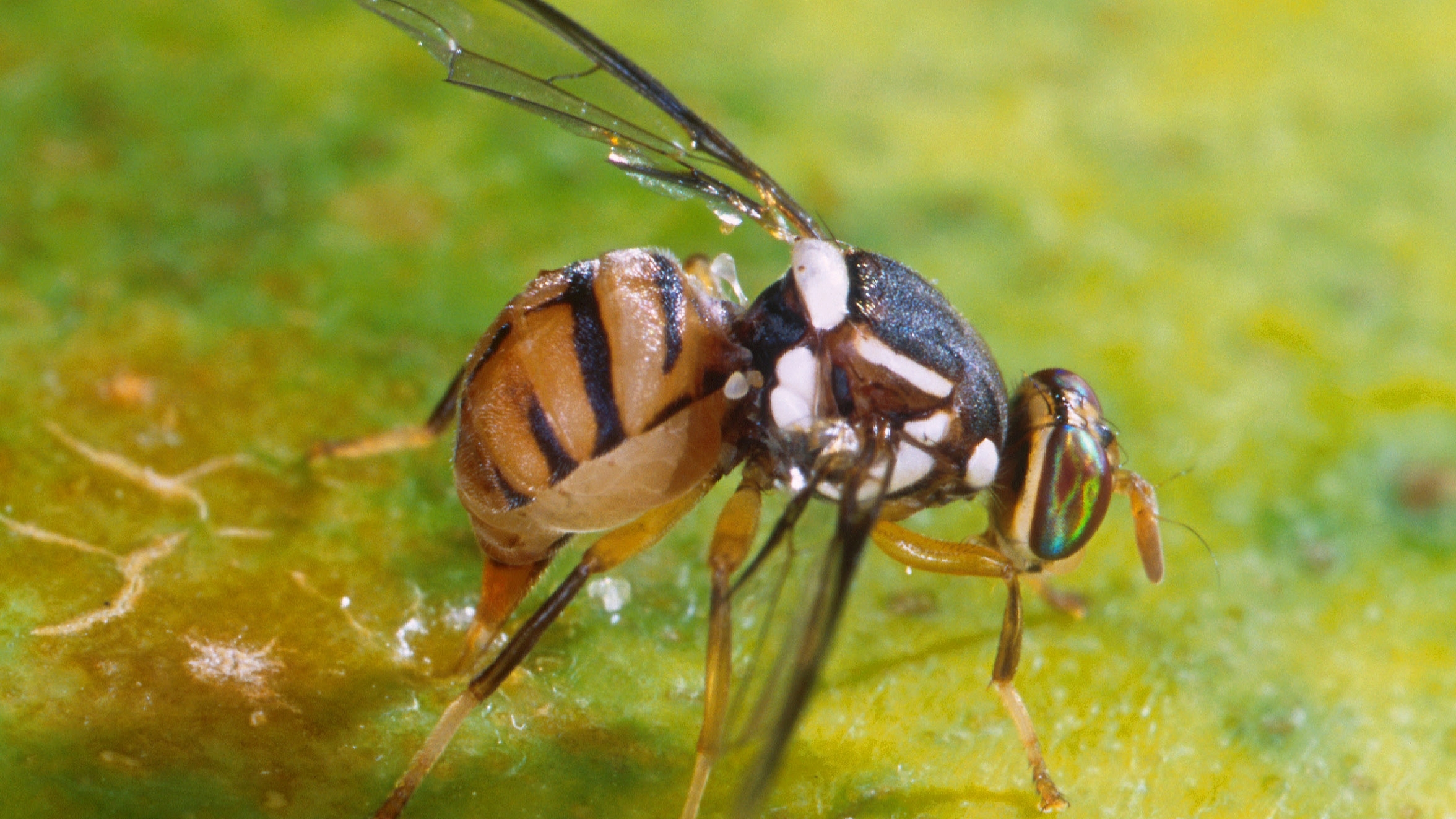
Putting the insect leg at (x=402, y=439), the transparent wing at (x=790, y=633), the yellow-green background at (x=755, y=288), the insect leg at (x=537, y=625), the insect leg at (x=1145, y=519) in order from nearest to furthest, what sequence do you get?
the transparent wing at (x=790, y=633) → the insect leg at (x=537, y=625) → the yellow-green background at (x=755, y=288) → the insect leg at (x=1145, y=519) → the insect leg at (x=402, y=439)

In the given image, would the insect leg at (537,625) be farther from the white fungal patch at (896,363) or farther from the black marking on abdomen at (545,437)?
the white fungal patch at (896,363)

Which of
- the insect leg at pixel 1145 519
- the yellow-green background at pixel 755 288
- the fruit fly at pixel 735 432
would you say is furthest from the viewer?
the insect leg at pixel 1145 519

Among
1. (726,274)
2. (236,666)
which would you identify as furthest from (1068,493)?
(236,666)

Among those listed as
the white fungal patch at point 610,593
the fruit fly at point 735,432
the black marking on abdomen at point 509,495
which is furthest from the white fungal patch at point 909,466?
the black marking on abdomen at point 509,495

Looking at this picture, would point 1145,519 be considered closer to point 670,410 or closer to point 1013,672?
point 1013,672

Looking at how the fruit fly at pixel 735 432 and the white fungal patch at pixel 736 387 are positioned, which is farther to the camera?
the white fungal patch at pixel 736 387

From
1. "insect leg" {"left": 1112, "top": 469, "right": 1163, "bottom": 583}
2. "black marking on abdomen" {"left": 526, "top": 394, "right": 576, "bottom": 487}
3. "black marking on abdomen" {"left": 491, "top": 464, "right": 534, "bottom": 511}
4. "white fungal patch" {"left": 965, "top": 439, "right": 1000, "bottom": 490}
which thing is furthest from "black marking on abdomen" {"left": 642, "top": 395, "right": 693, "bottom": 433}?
"insect leg" {"left": 1112, "top": 469, "right": 1163, "bottom": 583}
